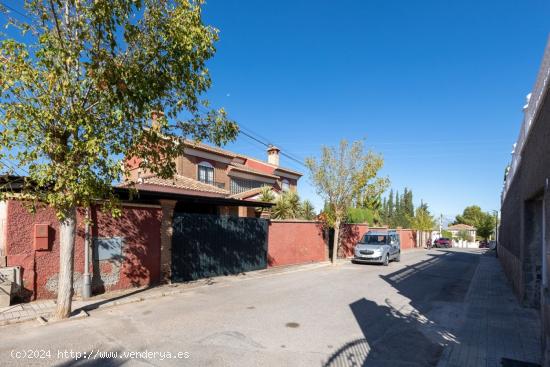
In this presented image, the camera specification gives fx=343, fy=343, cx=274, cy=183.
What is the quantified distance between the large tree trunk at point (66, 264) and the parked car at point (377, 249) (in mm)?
15360

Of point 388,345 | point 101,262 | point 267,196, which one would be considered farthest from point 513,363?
point 267,196

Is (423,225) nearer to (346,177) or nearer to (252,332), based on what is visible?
(346,177)

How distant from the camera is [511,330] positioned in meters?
7.04

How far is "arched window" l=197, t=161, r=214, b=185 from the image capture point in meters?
27.6

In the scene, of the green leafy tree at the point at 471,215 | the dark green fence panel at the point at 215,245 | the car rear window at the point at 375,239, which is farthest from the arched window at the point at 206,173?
the green leafy tree at the point at 471,215

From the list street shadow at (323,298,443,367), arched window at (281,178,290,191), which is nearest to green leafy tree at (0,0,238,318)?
street shadow at (323,298,443,367)

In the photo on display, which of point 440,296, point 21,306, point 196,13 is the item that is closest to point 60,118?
→ point 196,13

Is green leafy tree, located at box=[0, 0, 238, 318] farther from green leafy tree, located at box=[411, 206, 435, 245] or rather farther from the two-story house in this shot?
green leafy tree, located at box=[411, 206, 435, 245]

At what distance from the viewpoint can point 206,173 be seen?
92.7 feet

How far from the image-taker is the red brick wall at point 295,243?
17.1 meters

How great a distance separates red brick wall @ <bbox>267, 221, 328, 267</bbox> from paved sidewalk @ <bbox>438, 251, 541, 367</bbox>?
885 centimetres

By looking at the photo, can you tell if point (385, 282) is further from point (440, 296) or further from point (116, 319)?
point (116, 319)

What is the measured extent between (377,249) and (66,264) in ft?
51.3

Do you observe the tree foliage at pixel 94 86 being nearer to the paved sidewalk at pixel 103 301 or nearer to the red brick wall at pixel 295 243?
the paved sidewalk at pixel 103 301
